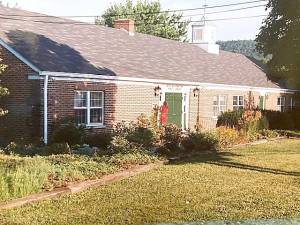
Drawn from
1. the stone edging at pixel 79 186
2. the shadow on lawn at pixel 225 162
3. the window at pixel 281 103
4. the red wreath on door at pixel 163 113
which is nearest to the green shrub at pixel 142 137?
the shadow on lawn at pixel 225 162

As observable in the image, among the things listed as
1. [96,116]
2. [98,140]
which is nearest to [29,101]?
[98,140]

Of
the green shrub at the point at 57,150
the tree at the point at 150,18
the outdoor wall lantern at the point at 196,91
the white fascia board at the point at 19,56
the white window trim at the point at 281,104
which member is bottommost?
the green shrub at the point at 57,150

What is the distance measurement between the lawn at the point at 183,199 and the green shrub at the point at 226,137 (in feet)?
17.4

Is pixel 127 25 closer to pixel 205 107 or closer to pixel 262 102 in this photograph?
pixel 205 107

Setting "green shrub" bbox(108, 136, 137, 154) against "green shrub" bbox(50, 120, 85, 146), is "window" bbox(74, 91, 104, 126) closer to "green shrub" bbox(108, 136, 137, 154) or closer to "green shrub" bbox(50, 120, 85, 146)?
"green shrub" bbox(50, 120, 85, 146)

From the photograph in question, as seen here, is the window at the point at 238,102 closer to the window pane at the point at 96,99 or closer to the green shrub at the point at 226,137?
the green shrub at the point at 226,137

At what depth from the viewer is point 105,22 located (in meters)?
60.7

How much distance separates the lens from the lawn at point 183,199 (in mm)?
9172

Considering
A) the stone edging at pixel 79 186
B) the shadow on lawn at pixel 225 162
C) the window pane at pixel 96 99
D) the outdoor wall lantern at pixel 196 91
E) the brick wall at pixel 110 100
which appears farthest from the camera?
the outdoor wall lantern at pixel 196 91

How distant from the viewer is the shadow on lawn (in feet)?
48.7

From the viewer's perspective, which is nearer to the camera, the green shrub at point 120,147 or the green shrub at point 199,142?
the green shrub at point 120,147

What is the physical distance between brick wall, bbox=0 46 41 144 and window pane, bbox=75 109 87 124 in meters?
1.98

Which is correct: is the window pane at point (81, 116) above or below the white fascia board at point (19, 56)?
below

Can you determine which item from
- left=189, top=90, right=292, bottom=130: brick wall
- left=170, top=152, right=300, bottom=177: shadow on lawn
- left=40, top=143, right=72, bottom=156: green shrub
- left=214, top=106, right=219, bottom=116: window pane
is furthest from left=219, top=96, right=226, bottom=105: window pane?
left=40, top=143, right=72, bottom=156: green shrub
